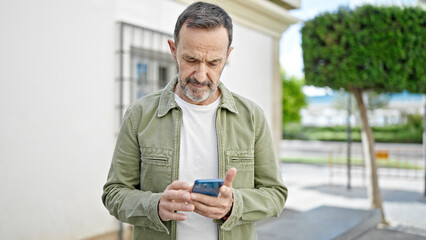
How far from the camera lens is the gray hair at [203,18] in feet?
4.87

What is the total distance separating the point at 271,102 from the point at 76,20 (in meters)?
3.70

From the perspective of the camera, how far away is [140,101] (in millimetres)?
1716

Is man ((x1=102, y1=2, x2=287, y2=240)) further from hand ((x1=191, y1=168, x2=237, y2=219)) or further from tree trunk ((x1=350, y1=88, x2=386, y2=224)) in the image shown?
tree trunk ((x1=350, y1=88, x2=386, y2=224))

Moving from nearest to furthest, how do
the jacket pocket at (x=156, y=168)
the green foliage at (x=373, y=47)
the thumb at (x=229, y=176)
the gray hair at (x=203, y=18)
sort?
the thumb at (x=229, y=176)
the gray hair at (x=203, y=18)
the jacket pocket at (x=156, y=168)
the green foliage at (x=373, y=47)

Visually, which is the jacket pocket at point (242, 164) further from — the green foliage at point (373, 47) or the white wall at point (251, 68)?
the green foliage at point (373, 47)

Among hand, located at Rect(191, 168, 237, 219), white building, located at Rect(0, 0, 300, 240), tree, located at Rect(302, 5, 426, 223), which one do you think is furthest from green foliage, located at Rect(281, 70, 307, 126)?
hand, located at Rect(191, 168, 237, 219)

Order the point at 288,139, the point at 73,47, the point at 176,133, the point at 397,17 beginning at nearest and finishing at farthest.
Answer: the point at 176,133 < the point at 73,47 < the point at 397,17 < the point at 288,139

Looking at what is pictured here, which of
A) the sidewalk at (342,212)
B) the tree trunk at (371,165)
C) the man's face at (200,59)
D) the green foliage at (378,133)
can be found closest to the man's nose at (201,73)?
the man's face at (200,59)

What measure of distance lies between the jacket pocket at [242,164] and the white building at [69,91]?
1.97m

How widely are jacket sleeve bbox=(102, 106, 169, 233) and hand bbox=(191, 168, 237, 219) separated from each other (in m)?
0.21

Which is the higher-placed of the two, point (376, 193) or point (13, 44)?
point (13, 44)

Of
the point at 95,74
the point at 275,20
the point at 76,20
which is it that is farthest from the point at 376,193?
the point at 76,20

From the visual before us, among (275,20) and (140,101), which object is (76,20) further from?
(140,101)

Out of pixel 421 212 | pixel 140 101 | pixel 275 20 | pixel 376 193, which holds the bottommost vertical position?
pixel 421 212
